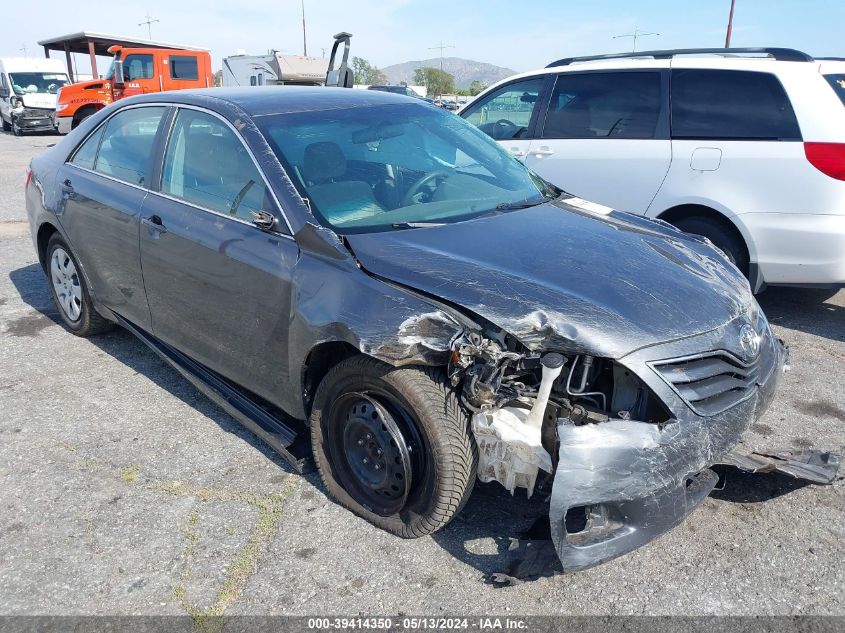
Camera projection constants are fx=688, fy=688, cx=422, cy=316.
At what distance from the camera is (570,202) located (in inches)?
149

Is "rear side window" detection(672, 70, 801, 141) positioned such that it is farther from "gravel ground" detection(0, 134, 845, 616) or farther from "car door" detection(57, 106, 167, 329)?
"car door" detection(57, 106, 167, 329)

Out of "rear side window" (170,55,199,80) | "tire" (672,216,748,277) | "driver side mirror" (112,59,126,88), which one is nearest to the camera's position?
"tire" (672,216,748,277)

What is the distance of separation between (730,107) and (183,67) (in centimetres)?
1788

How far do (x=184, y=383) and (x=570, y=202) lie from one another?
256 cm

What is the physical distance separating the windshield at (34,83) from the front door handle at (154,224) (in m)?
24.1

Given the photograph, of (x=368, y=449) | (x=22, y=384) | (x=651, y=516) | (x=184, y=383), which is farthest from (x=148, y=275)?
(x=651, y=516)

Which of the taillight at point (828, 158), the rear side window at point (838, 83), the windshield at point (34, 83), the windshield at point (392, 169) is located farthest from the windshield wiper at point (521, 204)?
the windshield at point (34, 83)

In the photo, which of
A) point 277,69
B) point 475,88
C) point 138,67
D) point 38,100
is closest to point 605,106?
point 138,67

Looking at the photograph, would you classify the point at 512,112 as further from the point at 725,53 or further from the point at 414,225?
the point at 414,225

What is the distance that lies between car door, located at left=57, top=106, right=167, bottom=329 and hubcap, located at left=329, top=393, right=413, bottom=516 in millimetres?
1639

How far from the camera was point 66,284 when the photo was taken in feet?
15.9

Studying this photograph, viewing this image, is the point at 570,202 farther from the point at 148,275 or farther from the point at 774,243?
the point at 148,275

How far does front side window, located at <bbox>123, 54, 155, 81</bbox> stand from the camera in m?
18.5

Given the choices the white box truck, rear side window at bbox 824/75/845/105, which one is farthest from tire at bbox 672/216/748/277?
the white box truck
